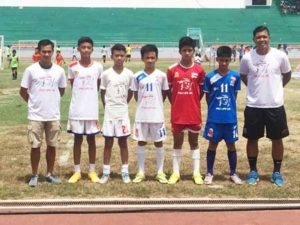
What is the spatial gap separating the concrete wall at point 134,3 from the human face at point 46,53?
60.0m

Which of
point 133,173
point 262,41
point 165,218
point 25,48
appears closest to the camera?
point 165,218

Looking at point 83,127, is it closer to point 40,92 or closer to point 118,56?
point 40,92

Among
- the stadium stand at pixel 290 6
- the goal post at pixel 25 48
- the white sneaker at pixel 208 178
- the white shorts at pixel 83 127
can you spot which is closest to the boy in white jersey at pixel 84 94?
the white shorts at pixel 83 127

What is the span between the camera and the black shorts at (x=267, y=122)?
682 cm

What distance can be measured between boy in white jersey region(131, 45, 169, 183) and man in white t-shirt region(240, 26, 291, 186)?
44.1 inches

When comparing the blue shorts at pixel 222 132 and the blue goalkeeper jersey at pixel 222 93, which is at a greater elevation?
the blue goalkeeper jersey at pixel 222 93

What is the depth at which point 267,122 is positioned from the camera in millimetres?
6891

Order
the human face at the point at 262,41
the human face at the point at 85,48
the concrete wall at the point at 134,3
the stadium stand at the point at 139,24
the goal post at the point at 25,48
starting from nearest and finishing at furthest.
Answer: the human face at the point at 262,41 < the human face at the point at 85,48 < the goal post at the point at 25,48 < the stadium stand at the point at 139,24 < the concrete wall at the point at 134,3

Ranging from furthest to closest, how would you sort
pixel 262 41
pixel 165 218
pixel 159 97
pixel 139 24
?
pixel 139 24
pixel 159 97
pixel 262 41
pixel 165 218

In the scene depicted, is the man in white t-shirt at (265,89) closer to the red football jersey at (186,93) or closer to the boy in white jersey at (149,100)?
the red football jersey at (186,93)

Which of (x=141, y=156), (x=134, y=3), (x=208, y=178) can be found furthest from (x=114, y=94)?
(x=134, y=3)

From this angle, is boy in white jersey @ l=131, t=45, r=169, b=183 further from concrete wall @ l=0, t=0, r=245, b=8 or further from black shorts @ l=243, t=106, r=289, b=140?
concrete wall @ l=0, t=0, r=245, b=8

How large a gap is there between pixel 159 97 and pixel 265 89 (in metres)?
1.38

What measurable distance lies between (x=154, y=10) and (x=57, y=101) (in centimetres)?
5897
